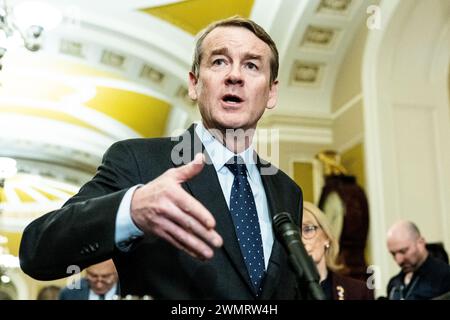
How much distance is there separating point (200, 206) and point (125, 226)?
19 cm

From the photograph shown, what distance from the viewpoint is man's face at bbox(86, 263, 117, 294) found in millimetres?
4273

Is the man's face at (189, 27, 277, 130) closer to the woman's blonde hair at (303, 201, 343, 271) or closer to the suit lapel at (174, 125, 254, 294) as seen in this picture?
the suit lapel at (174, 125, 254, 294)

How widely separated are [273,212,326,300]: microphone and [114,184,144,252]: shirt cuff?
0.24 meters

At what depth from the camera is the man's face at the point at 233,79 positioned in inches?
58.6

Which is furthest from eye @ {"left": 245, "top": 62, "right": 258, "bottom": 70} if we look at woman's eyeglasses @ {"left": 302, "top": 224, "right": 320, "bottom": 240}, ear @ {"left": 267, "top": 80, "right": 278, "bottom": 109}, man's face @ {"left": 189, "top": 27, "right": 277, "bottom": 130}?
woman's eyeglasses @ {"left": 302, "top": 224, "right": 320, "bottom": 240}

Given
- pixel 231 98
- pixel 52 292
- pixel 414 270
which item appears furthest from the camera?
pixel 52 292

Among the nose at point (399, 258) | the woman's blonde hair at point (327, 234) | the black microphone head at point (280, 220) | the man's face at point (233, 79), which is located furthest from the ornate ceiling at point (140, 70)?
the black microphone head at point (280, 220)

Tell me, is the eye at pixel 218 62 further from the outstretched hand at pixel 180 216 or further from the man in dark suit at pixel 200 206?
the outstretched hand at pixel 180 216

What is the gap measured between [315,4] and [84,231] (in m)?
5.73

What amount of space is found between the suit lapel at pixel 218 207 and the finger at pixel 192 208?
0.28m

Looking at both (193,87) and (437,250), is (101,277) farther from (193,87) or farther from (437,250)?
(193,87)

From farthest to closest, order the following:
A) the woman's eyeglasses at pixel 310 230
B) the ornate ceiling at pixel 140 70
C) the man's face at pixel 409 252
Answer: the ornate ceiling at pixel 140 70 → the man's face at pixel 409 252 → the woman's eyeglasses at pixel 310 230

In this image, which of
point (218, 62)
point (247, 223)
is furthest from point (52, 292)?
point (247, 223)

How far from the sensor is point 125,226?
1.12m
